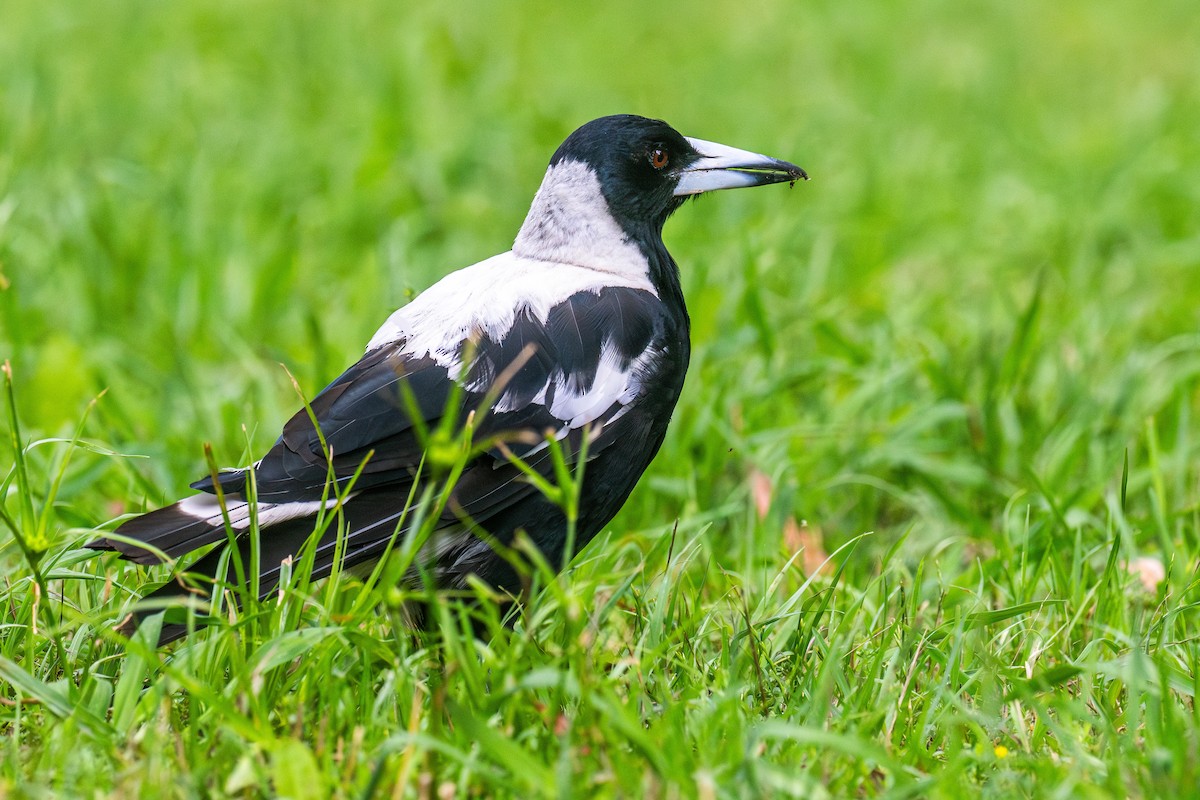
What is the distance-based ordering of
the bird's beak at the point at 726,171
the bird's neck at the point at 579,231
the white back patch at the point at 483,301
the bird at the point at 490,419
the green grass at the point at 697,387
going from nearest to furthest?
the green grass at the point at 697,387 → the bird at the point at 490,419 → the white back patch at the point at 483,301 → the bird's neck at the point at 579,231 → the bird's beak at the point at 726,171

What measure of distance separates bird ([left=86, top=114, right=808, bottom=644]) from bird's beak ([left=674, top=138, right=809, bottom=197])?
0.68 feet

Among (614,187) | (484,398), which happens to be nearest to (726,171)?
(614,187)

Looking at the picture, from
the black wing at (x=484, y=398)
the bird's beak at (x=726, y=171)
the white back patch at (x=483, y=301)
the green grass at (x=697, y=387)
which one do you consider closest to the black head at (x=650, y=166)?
the bird's beak at (x=726, y=171)

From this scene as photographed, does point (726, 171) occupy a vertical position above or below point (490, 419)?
above

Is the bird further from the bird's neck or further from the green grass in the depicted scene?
the green grass

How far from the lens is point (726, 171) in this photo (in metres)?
3.07

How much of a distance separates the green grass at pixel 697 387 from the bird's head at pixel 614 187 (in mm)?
606

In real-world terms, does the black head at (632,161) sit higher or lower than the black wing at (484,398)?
higher

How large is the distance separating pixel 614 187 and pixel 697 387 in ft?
3.06

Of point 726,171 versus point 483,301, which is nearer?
point 483,301

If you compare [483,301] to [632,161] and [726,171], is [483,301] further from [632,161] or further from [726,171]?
[726,171]

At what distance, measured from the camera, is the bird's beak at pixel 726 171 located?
3006 mm

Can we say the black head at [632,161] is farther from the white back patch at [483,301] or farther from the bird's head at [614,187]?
the white back patch at [483,301]

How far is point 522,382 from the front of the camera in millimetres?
2484
